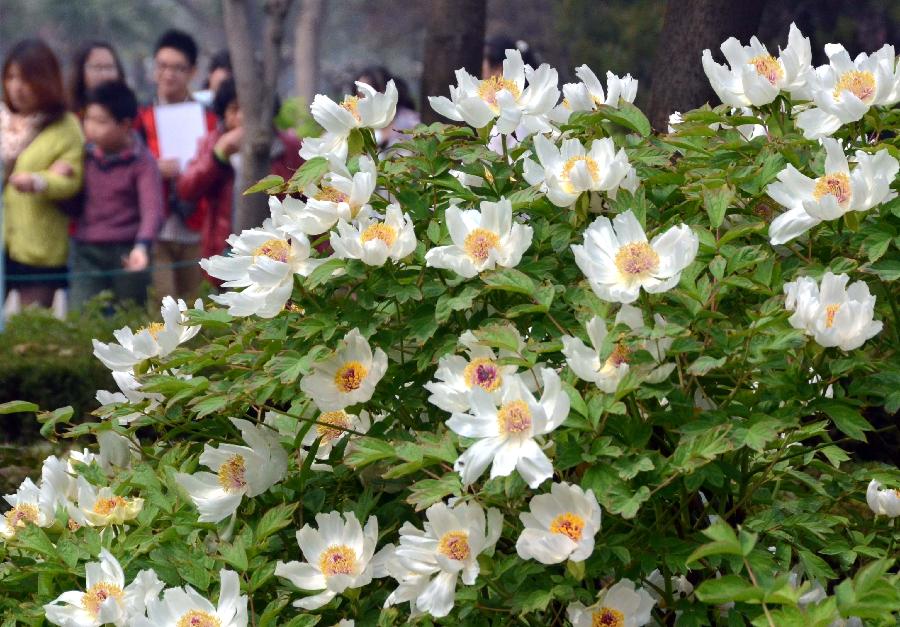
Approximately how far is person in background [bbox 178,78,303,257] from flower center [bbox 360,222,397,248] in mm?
9306

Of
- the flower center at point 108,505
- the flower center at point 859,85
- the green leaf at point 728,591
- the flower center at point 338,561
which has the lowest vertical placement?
the flower center at point 108,505

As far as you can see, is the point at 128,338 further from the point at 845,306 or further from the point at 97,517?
the point at 845,306

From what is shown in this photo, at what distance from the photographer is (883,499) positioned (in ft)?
6.68

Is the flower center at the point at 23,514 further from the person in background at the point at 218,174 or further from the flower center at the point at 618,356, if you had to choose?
the person in background at the point at 218,174

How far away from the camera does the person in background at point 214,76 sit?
1151cm

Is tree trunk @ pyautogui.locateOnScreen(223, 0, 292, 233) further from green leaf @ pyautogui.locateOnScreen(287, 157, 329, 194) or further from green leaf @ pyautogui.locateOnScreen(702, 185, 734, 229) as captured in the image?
green leaf @ pyautogui.locateOnScreen(702, 185, 734, 229)

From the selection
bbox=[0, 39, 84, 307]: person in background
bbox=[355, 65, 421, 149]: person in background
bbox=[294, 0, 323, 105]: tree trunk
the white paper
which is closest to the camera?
bbox=[0, 39, 84, 307]: person in background

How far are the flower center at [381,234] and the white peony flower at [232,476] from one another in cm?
37

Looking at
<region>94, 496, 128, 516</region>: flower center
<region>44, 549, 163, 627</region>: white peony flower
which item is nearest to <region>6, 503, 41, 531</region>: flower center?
<region>94, 496, 128, 516</region>: flower center

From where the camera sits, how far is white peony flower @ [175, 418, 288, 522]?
197 centimetres

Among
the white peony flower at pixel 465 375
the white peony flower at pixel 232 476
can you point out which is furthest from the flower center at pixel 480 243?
the white peony flower at pixel 232 476

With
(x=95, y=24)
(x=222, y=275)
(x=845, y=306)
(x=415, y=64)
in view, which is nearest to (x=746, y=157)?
(x=845, y=306)

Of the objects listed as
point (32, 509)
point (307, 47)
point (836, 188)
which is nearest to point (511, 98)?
point (836, 188)

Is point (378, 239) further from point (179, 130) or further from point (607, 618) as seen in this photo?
point (179, 130)
